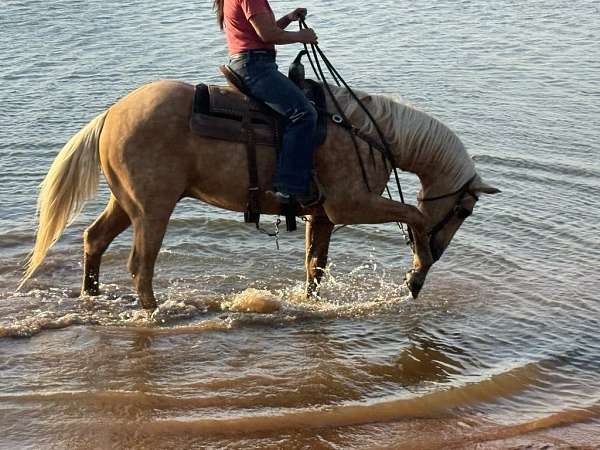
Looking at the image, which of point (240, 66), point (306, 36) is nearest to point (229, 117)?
point (240, 66)

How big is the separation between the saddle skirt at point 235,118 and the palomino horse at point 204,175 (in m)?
0.07

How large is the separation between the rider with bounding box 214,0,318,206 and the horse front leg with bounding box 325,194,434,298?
431 mm

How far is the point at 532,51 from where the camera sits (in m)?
16.5

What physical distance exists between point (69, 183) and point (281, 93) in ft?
6.31

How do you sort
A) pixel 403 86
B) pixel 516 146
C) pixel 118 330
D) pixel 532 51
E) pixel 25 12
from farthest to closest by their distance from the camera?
pixel 25 12 < pixel 532 51 < pixel 403 86 < pixel 516 146 < pixel 118 330

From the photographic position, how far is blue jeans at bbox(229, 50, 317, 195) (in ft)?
21.1

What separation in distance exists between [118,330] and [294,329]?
1435 millimetres

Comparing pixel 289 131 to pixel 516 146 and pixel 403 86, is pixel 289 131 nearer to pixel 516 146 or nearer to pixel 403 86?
pixel 516 146

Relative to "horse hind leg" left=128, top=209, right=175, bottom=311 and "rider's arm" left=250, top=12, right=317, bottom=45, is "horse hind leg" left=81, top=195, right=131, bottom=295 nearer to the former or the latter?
"horse hind leg" left=128, top=209, right=175, bottom=311

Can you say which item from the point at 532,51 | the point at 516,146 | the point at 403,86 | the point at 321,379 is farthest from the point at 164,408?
the point at 532,51

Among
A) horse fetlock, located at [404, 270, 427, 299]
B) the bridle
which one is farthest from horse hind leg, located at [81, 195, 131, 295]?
the bridle

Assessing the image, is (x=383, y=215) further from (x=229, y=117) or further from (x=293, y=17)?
(x=293, y=17)

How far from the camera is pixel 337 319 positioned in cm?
732

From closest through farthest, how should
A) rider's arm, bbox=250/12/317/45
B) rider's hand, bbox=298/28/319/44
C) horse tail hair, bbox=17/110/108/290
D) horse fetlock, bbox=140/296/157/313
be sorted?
rider's arm, bbox=250/12/317/45 → rider's hand, bbox=298/28/319/44 → horse tail hair, bbox=17/110/108/290 → horse fetlock, bbox=140/296/157/313
